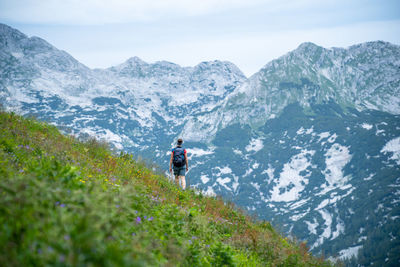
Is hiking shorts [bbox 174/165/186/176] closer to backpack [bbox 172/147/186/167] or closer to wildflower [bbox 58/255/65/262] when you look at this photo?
backpack [bbox 172/147/186/167]

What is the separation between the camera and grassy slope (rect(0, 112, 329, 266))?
283cm

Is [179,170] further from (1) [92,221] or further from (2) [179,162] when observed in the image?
(1) [92,221]

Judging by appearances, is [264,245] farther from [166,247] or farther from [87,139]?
[87,139]

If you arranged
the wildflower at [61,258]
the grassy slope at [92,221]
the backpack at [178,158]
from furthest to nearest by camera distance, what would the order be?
the backpack at [178,158]
the grassy slope at [92,221]
the wildflower at [61,258]

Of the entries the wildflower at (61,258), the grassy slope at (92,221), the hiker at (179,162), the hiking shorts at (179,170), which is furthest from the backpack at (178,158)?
the wildflower at (61,258)

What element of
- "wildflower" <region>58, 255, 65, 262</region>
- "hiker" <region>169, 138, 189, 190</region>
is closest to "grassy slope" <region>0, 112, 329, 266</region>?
"wildflower" <region>58, 255, 65, 262</region>

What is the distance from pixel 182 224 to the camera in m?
6.51

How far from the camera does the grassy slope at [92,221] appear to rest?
283cm

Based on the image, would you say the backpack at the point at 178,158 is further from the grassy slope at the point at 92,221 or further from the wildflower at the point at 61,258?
the wildflower at the point at 61,258

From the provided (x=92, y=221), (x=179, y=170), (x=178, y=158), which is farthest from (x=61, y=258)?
(x=179, y=170)

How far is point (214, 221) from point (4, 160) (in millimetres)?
6491

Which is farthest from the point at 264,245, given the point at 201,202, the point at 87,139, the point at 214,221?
Result: the point at 87,139

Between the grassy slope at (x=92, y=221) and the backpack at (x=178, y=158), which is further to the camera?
the backpack at (x=178, y=158)

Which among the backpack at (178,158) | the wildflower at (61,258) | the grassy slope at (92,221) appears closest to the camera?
the wildflower at (61,258)
